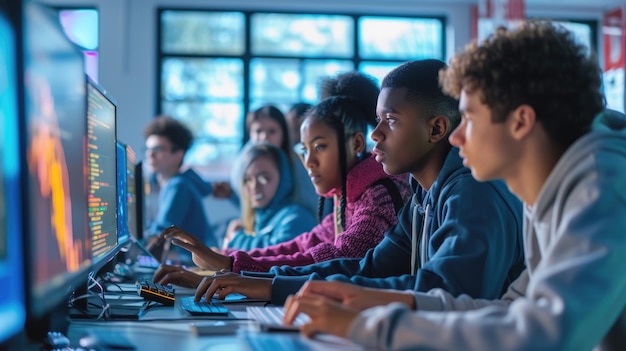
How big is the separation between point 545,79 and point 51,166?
2.16ft

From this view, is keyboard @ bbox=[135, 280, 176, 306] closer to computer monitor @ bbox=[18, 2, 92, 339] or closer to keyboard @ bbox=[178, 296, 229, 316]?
keyboard @ bbox=[178, 296, 229, 316]

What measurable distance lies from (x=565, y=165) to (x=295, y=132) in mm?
2891

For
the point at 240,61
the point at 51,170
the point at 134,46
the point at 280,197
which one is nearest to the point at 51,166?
the point at 51,170

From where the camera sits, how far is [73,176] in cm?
107

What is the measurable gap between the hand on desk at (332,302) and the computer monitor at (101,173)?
42 cm

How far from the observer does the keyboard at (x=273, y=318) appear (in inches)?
43.0

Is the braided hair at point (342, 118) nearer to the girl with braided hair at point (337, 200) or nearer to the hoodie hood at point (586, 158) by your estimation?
the girl with braided hair at point (337, 200)

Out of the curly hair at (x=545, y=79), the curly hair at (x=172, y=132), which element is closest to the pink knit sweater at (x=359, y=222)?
the curly hair at (x=545, y=79)

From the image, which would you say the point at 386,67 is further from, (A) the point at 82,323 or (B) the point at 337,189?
(A) the point at 82,323

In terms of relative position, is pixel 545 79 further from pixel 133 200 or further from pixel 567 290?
pixel 133 200

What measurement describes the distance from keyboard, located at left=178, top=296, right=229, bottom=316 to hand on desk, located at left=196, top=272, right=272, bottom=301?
0.7 inches

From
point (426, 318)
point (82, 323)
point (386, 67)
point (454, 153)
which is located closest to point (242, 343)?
point (426, 318)

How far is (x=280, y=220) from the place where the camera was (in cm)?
308

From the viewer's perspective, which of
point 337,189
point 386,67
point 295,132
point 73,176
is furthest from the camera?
point 386,67
